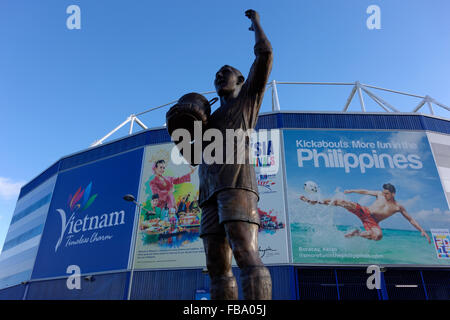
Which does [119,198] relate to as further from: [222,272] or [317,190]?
[222,272]

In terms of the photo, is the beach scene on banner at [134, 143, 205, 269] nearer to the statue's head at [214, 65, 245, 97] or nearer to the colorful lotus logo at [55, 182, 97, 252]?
the colorful lotus logo at [55, 182, 97, 252]

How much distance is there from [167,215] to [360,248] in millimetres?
10944

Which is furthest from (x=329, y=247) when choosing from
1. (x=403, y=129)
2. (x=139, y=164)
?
(x=139, y=164)

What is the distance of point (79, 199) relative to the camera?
937 inches

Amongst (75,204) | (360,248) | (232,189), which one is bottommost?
(232,189)

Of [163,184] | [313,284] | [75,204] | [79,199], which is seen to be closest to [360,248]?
[313,284]

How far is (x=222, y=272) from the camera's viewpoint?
120 inches

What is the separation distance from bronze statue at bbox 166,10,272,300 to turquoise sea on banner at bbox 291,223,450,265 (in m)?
15.3

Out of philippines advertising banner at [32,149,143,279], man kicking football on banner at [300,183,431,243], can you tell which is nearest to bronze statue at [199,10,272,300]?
man kicking football on banner at [300,183,431,243]

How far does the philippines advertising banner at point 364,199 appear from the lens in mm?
17500

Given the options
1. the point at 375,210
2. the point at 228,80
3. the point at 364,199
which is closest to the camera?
the point at 228,80

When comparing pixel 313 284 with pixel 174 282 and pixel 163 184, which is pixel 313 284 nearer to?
pixel 174 282

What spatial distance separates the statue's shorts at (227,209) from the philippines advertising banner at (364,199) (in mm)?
15306
